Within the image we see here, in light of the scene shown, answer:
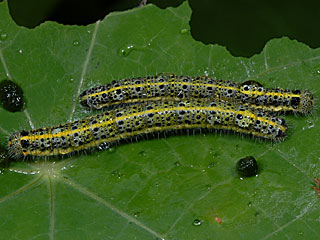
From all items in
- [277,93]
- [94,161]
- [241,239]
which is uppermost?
[277,93]

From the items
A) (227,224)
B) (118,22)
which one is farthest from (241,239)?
(118,22)

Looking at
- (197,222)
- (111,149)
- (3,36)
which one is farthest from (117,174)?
(3,36)

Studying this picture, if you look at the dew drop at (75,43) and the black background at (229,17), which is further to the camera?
the black background at (229,17)

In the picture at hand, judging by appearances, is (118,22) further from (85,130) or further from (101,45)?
(85,130)

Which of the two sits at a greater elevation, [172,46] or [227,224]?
[172,46]

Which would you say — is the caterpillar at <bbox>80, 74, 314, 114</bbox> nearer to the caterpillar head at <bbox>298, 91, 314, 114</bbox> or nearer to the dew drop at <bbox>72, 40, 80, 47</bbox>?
the caterpillar head at <bbox>298, 91, 314, 114</bbox>

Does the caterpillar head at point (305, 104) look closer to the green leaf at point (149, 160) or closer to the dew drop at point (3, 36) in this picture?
the green leaf at point (149, 160)

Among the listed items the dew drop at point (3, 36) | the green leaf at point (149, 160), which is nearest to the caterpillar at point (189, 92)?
the green leaf at point (149, 160)
